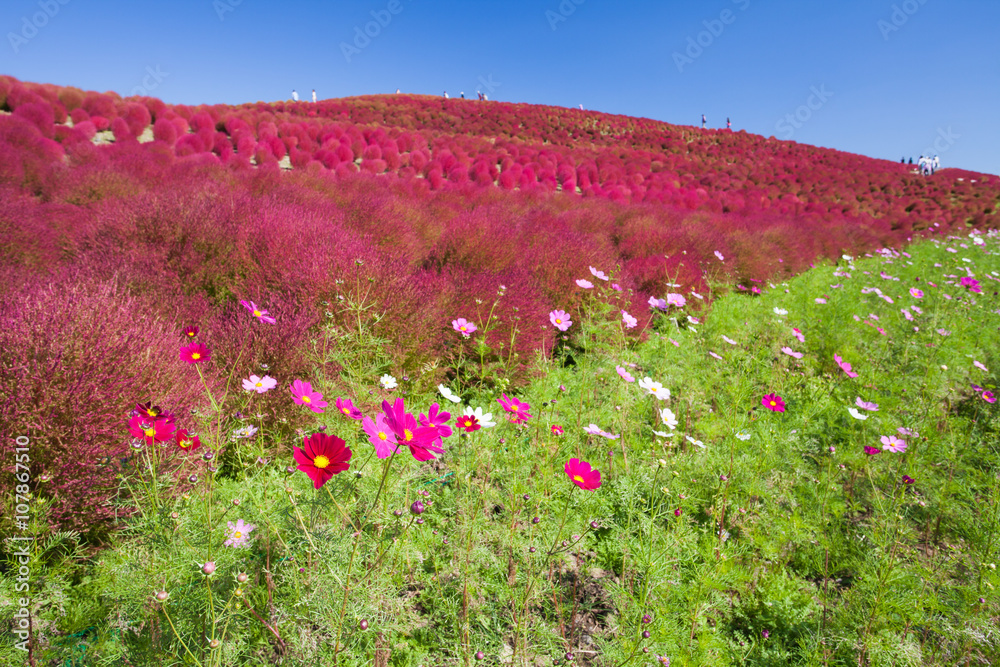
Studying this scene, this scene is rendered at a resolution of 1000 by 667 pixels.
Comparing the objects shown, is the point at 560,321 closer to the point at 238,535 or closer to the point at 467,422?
the point at 467,422

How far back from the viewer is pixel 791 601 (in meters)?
1.46

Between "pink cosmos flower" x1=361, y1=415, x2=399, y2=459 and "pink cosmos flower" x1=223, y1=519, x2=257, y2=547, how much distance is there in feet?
1.86

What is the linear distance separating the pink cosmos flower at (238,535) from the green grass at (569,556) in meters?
0.03

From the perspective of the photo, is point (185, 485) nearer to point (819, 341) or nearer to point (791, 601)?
point (791, 601)

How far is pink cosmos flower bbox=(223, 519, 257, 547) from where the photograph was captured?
1056mm

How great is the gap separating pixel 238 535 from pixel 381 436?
67 cm

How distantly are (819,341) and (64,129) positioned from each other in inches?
482

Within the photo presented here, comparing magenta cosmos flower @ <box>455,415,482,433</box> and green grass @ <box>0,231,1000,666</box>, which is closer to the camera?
green grass @ <box>0,231,1000,666</box>

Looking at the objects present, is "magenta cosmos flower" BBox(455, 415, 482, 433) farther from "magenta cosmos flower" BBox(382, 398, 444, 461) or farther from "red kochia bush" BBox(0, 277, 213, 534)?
"red kochia bush" BBox(0, 277, 213, 534)

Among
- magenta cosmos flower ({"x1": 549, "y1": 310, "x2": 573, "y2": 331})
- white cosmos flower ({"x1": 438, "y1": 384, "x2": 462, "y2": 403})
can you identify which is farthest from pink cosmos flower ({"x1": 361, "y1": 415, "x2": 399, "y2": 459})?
magenta cosmos flower ({"x1": 549, "y1": 310, "x2": 573, "y2": 331})

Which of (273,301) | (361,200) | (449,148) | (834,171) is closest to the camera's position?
(273,301)

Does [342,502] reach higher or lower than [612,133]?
lower

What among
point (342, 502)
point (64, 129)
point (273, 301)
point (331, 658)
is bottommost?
point (331, 658)

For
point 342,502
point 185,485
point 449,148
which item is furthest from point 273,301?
point 449,148
